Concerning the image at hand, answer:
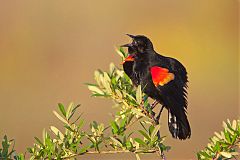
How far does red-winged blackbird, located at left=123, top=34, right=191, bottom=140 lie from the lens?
2.94 m

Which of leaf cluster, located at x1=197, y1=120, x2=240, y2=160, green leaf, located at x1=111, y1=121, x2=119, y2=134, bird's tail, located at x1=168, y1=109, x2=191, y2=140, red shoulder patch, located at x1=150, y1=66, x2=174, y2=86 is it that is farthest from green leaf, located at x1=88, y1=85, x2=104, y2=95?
red shoulder patch, located at x1=150, y1=66, x2=174, y2=86

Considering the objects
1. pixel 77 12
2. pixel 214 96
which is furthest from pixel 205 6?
pixel 214 96

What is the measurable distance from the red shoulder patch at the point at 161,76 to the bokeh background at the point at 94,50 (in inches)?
245

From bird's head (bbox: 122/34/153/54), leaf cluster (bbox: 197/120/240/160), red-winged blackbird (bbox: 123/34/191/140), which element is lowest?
leaf cluster (bbox: 197/120/240/160)

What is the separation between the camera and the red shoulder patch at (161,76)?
121 inches

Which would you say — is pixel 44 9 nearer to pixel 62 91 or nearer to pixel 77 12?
pixel 77 12

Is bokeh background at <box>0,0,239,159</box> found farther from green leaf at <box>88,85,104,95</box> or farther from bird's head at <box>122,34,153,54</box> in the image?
green leaf at <box>88,85,104,95</box>

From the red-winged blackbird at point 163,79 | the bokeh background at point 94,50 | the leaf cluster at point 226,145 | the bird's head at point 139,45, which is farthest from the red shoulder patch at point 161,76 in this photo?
the bokeh background at point 94,50

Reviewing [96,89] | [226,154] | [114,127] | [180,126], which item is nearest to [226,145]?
[226,154]

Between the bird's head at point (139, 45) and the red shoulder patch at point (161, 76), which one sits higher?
the bird's head at point (139, 45)

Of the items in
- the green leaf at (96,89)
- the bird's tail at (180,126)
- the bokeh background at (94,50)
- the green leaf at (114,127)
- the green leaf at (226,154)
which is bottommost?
the green leaf at (226,154)

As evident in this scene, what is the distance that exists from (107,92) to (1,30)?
471 inches

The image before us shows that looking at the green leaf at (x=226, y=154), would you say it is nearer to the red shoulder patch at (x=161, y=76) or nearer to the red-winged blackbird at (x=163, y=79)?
the red-winged blackbird at (x=163, y=79)

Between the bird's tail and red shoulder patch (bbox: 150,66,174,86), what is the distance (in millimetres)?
182
